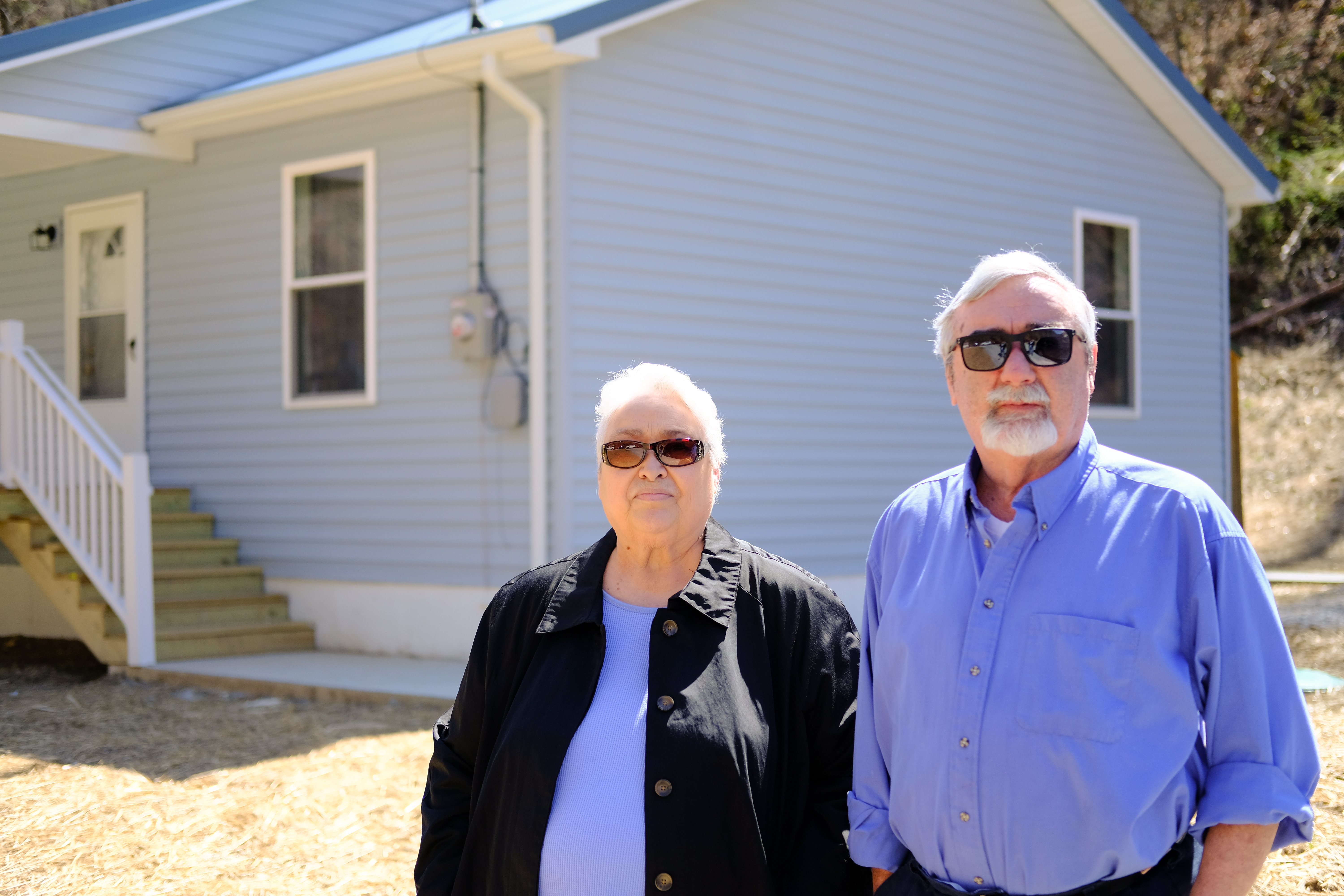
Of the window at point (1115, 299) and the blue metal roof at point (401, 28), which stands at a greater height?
the blue metal roof at point (401, 28)

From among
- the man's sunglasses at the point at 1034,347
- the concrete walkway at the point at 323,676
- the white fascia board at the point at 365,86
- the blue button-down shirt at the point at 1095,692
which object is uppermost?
the white fascia board at the point at 365,86

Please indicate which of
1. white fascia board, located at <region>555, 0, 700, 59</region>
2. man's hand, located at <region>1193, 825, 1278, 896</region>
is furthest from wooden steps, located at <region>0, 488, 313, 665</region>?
man's hand, located at <region>1193, 825, 1278, 896</region>

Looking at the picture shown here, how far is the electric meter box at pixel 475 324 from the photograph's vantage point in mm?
7633

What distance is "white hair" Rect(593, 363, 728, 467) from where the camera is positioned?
2.64m

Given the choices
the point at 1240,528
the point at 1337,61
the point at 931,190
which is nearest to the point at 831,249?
the point at 931,190

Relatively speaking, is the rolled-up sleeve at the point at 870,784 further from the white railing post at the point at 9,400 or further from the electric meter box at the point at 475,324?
the white railing post at the point at 9,400

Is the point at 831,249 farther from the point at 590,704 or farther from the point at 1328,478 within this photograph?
the point at 1328,478

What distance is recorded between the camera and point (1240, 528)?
192 centimetres

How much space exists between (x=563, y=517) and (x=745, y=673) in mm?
5120

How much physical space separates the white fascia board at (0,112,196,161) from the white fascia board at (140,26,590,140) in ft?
0.36

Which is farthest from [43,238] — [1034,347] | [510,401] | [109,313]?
[1034,347]

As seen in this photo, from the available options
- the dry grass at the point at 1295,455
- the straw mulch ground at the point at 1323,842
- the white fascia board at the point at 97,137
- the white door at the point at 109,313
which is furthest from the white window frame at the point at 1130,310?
the white door at the point at 109,313

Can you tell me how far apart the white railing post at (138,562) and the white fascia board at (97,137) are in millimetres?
2417

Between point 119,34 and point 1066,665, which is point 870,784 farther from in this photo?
point 119,34
